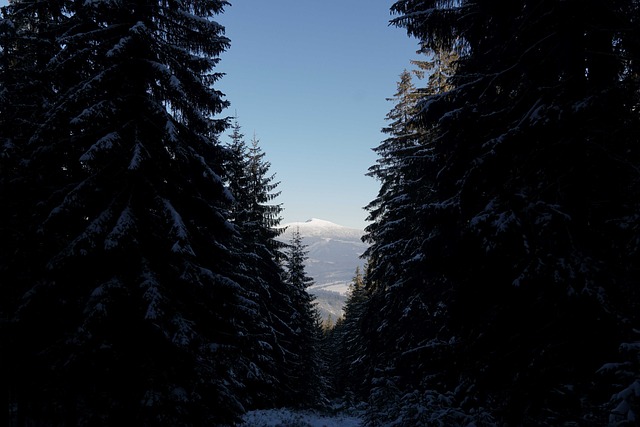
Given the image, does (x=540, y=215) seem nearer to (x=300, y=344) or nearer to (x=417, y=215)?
(x=417, y=215)

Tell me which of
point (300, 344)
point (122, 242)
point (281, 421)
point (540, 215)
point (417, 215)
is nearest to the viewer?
point (540, 215)

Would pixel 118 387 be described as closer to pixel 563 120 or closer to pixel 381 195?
pixel 563 120

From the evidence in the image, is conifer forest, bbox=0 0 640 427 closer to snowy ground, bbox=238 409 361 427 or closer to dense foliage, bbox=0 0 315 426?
dense foliage, bbox=0 0 315 426

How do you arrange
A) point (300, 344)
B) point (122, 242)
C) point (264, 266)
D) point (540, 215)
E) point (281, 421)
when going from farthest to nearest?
1. point (300, 344)
2. point (264, 266)
3. point (281, 421)
4. point (122, 242)
5. point (540, 215)

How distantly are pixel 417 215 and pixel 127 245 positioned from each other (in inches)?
259

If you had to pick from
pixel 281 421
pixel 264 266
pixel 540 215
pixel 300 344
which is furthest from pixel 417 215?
pixel 300 344

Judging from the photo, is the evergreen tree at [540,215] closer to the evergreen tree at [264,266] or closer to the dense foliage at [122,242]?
the dense foliage at [122,242]

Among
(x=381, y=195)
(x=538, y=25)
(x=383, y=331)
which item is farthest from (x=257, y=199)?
(x=538, y=25)

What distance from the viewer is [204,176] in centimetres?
891

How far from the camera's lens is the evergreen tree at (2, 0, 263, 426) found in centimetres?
716

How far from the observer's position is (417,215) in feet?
28.3

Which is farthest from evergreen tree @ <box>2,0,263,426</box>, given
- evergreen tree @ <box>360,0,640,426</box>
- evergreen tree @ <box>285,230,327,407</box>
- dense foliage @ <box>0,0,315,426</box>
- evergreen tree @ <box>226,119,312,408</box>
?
evergreen tree @ <box>285,230,327,407</box>

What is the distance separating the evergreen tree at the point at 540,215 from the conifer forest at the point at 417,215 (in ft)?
0.11

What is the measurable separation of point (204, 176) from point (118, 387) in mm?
4935
